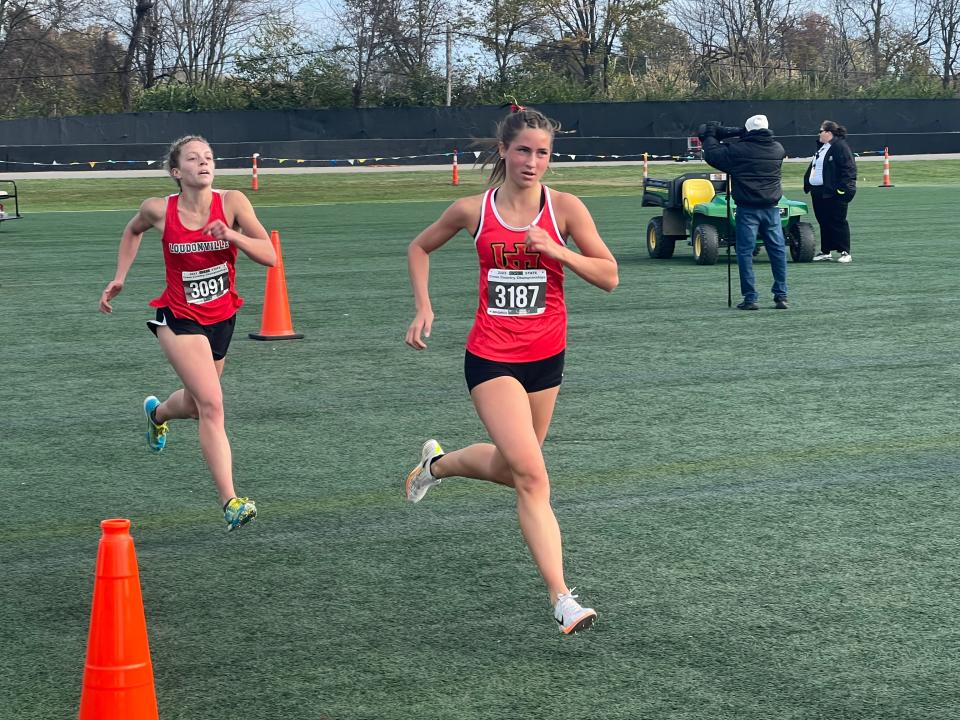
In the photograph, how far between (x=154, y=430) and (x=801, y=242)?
1219 centimetres

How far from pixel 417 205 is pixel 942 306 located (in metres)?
19.5

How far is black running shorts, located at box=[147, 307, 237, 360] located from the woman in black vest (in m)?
12.4

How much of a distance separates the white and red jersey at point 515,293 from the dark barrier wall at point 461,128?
41.9 metres

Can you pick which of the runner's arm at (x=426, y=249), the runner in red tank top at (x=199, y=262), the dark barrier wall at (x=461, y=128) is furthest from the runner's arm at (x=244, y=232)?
the dark barrier wall at (x=461, y=128)

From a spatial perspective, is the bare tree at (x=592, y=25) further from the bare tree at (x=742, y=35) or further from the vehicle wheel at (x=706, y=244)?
the vehicle wheel at (x=706, y=244)

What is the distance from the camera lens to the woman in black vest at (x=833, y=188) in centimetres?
1816

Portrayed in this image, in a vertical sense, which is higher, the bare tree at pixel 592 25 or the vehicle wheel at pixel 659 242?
the bare tree at pixel 592 25

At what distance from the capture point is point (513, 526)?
6395mm

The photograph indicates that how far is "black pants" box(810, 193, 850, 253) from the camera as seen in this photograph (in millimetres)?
18188

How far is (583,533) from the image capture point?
623cm

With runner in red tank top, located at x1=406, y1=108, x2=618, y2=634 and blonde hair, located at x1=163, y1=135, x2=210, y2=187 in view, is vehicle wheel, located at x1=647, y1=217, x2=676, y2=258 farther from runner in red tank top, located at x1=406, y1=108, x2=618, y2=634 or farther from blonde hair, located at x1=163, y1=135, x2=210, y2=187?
runner in red tank top, located at x1=406, y1=108, x2=618, y2=634

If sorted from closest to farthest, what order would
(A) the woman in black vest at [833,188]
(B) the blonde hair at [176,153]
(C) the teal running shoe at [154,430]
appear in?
(B) the blonde hair at [176,153] < (C) the teal running shoe at [154,430] < (A) the woman in black vest at [833,188]

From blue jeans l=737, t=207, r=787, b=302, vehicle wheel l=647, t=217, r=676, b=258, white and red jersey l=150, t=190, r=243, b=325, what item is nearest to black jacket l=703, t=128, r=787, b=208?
blue jeans l=737, t=207, r=787, b=302

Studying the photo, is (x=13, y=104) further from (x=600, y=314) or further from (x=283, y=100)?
(x=600, y=314)
